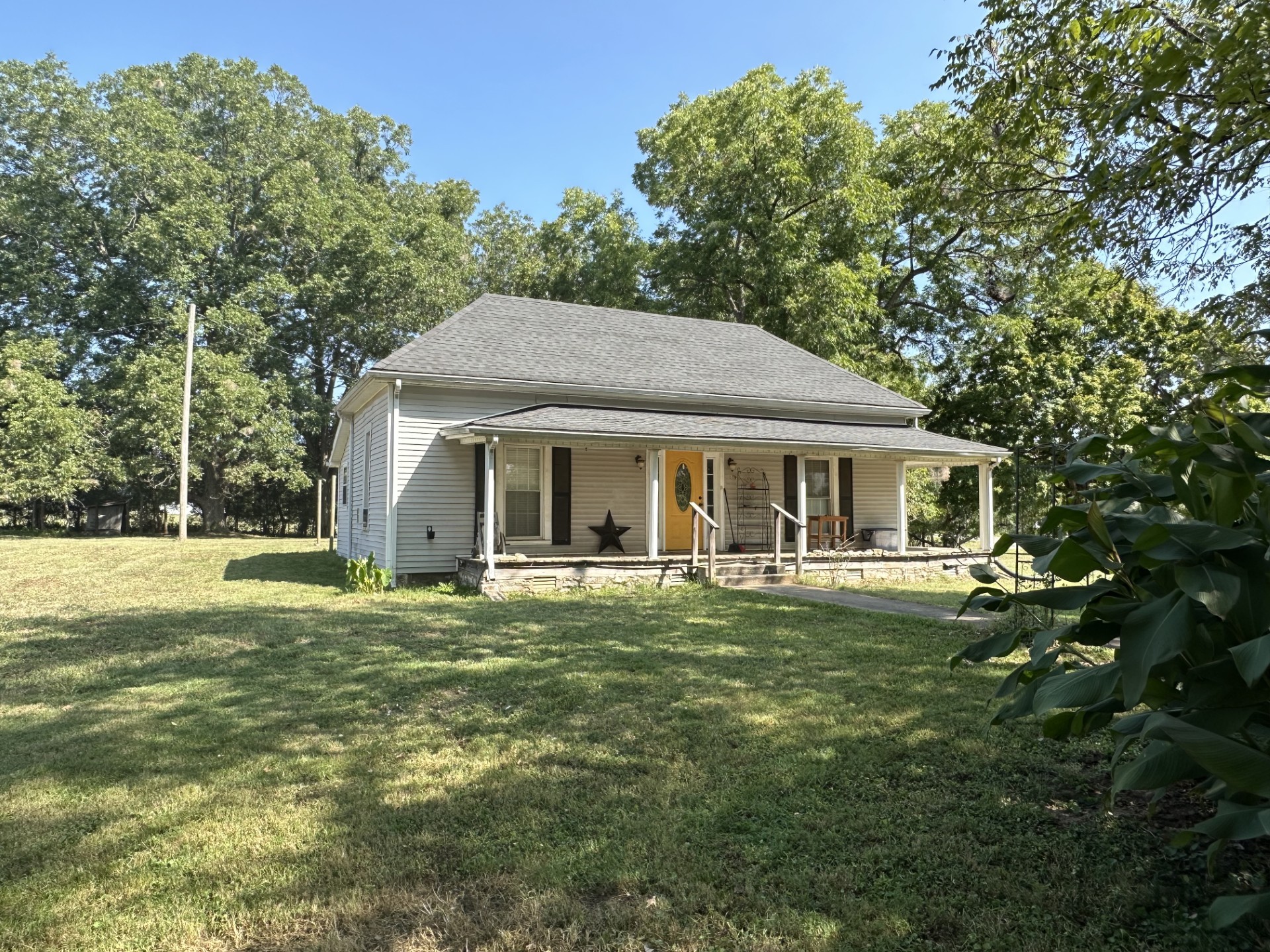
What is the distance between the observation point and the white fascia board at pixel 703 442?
11.6 m

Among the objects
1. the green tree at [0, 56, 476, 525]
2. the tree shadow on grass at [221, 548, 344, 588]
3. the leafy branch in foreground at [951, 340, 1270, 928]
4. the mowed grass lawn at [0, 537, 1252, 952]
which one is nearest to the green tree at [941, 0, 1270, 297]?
the leafy branch in foreground at [951, 340, 1270, 928]

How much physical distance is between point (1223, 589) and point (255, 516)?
35866 millimetres

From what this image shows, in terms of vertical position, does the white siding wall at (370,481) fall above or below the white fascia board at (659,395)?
below

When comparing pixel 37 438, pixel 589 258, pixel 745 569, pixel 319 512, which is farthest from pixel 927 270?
pixel 37 438

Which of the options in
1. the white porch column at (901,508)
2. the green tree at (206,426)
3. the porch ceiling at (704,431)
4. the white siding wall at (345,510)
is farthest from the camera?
the green tree at (206,426)

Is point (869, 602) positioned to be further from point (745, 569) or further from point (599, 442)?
point (599, 442)

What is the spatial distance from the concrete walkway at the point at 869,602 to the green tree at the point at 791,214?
12894mm

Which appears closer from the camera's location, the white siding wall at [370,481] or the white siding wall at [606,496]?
the white siding wall at [370,481]

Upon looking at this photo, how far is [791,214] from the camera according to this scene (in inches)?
949

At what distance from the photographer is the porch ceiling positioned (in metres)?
11.9

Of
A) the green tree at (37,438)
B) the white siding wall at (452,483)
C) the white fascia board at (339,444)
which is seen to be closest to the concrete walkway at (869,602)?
the white siding wall at (452,483)

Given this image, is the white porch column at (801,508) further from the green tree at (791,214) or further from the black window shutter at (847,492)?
the green tree at (791,214)

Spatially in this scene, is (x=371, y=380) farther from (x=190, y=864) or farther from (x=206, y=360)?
(x=206, y=360)

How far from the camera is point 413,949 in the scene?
2311 millimetres
